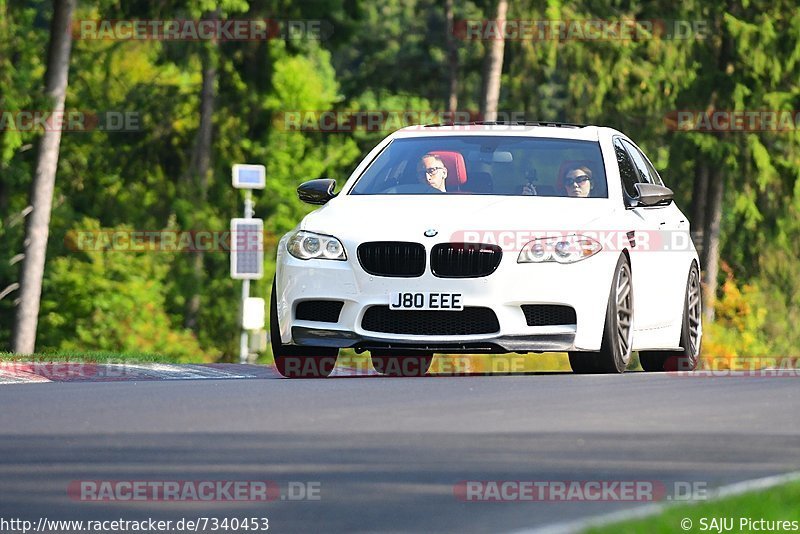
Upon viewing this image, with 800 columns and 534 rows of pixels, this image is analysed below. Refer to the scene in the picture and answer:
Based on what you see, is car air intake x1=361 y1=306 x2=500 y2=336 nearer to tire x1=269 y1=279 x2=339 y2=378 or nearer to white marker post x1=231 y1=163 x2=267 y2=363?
tire x1=269 y1=279 x2=339 y2=378

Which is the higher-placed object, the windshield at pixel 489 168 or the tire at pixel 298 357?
the windshield at pixel 489 168

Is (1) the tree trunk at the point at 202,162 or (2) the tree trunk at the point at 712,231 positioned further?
(2) the tree trunk at the point at 712,231

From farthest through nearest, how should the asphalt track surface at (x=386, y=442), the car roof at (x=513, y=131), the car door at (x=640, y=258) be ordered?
the car roof at (x=513, y=131) < the car door at (x=640, y=258) < the asphalt track surface at (x=386, y=442)

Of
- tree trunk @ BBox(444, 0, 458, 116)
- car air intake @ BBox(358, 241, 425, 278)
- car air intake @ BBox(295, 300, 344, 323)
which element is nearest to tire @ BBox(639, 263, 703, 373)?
car air intake @ BBox(358, 241, 425, 278)

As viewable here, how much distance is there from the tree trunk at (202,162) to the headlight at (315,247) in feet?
117

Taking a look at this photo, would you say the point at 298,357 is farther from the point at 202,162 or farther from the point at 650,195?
the point at 202,162

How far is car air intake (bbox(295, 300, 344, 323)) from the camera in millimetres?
14070

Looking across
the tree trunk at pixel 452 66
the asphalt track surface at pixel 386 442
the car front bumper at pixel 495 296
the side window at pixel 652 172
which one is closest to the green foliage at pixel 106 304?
the tree trunk at pixel 452 66

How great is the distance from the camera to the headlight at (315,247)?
14037 millimetres

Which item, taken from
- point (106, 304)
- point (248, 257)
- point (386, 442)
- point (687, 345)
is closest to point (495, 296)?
point (687, 345)

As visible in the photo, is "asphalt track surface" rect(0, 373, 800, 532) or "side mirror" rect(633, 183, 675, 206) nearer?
"asphalt track surface" rect(0, 373, 800, 532)

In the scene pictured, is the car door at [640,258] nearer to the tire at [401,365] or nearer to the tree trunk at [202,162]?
the tire at [401,365]

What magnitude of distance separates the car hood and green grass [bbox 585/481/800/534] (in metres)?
6.24

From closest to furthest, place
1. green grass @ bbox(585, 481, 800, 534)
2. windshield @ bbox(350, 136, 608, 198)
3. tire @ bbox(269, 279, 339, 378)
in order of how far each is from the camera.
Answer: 1. green grass @ bbox(585, 481, 800, 534)
2. tire @ bbox(269, 279, 339, 378)
3. windshield @ bbox(350, 136, 608, 198)
